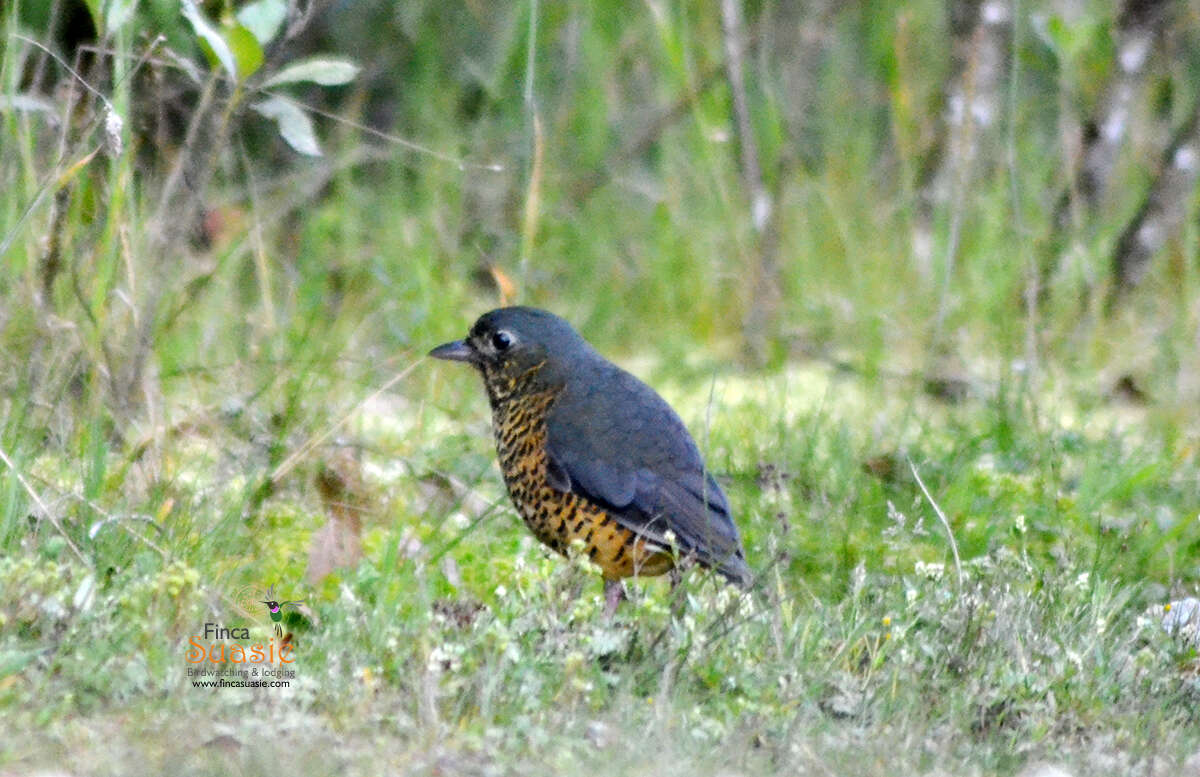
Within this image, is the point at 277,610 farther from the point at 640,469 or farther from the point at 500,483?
the point at 500,483

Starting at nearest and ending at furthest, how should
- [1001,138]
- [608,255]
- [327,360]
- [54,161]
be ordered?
[54,161] < [327,360] < [608,255] < [1001,138]

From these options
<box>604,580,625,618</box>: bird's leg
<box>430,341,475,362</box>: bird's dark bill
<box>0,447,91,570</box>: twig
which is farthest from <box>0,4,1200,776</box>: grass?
<box>430,341,475,362</box>: bird's dark bill

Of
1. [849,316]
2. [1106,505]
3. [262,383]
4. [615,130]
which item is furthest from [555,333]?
[615,130]

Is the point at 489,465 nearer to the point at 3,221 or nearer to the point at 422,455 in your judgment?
the point at 422,455

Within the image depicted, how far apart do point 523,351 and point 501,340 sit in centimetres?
8

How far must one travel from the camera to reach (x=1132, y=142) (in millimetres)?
8562

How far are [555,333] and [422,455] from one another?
0.74 m

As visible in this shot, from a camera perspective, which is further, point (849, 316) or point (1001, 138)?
point (1001, 138)

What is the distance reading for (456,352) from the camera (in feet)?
16.3

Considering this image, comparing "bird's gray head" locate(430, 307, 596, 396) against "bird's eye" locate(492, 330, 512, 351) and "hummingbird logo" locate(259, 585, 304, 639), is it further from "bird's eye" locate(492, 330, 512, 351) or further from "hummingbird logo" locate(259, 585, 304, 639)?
"hummingbird logo" locate(259, 585, 304, 639)

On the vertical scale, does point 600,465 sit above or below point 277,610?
above

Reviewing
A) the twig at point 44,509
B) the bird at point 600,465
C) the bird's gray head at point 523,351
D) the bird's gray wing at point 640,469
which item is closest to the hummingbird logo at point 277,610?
the twig at point 44,509

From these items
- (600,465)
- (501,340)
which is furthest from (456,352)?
(600,465)

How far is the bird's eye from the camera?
4.87m
